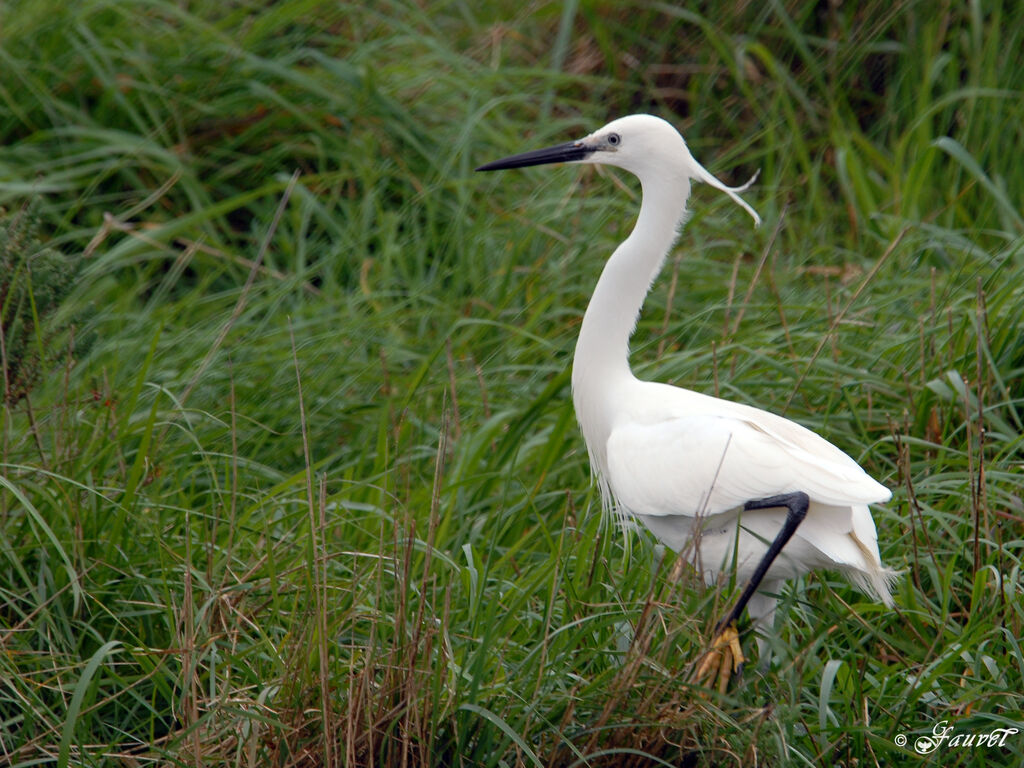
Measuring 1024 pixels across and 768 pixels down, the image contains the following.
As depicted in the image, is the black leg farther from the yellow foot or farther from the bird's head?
the bird's head

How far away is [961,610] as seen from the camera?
9.89ft

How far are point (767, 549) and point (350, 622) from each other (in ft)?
3.18

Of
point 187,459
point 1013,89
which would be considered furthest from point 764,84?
point 187,459

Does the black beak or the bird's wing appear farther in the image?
the black beak

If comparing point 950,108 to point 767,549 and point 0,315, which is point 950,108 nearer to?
point 767,549

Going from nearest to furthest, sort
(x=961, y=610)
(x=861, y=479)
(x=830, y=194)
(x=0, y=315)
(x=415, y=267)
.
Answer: (x=861, y=479) → (x=961, y=610) → (x=0, y=315) → (x=415, y=267) → (x=830, y=194)

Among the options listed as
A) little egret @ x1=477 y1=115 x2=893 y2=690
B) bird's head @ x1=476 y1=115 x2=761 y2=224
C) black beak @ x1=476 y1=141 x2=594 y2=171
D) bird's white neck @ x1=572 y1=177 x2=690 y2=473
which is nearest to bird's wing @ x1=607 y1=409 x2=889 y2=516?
little egret @ x1=477 y1=115 x2=893 y2=690

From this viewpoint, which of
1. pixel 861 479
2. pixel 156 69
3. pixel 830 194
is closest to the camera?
pixel 861 479

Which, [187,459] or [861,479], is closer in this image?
[861,479]

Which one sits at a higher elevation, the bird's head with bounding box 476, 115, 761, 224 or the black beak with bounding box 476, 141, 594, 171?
the bird's head with bounding box 476, 115, 761, 224

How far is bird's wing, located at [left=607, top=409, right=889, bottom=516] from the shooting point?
275 cm

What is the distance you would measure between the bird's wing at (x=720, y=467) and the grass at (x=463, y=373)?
0.18m

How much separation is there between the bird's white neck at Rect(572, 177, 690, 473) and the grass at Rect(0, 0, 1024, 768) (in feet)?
1.07

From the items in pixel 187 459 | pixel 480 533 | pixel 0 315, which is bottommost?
pixel 480 533
